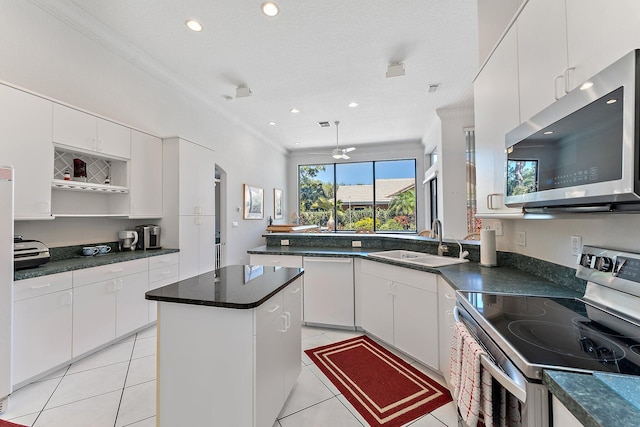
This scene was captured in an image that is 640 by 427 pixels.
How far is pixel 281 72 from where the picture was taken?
361cm

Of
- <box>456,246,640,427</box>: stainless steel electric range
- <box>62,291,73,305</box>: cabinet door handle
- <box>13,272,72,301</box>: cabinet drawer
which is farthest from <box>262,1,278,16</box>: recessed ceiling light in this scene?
<box>62,291,73,305</box>: cabinet door handle

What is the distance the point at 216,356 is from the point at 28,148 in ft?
7.55

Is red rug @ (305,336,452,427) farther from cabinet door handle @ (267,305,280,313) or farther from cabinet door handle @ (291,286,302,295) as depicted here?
cabinet door handle @ (267,305,280,313)

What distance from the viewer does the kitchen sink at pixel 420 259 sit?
7.73 ft

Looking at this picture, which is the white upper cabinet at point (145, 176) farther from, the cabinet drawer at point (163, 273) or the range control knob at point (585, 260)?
the range control knob at point (585, 260)

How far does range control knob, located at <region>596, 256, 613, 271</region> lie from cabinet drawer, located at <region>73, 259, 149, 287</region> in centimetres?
355

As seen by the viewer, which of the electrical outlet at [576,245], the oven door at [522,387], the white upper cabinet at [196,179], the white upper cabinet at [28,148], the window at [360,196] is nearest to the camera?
the oven door at [522,387]

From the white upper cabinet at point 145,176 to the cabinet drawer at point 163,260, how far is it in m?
0.53

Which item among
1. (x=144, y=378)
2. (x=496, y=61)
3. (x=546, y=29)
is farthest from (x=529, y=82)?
(x=144, y=378)

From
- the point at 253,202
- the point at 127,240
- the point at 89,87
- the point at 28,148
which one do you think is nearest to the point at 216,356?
the point at 28,148

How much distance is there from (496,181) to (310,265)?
200 cm

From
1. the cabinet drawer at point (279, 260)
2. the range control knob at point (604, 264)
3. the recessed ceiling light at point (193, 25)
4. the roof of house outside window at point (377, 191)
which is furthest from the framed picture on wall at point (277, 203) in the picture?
the range control knob at point (604, 264)

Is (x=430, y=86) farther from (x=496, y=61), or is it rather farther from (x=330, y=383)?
(x=330, y=383)

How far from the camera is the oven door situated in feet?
2.57
